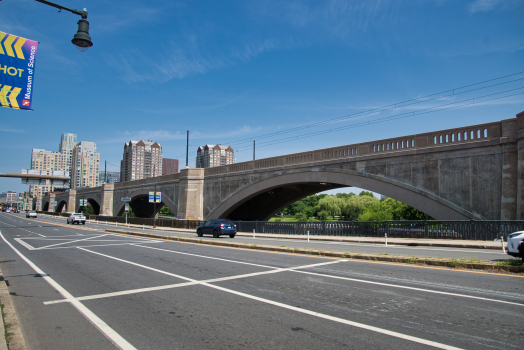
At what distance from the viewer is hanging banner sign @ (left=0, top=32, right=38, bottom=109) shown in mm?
8727

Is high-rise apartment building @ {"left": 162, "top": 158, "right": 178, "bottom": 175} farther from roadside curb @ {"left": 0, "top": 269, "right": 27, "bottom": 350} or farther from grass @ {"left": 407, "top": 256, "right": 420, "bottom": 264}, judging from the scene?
roadside curb @ {"left": 0, "top": 269, "right": 27, "bottom": 350}

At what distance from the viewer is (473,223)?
17.3 meters

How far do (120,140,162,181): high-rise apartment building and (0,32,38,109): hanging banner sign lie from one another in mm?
130685

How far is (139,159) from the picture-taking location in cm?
13938

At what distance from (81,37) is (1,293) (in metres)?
5.92

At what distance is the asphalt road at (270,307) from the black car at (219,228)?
627 inches

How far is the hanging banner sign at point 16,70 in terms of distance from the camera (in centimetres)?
873

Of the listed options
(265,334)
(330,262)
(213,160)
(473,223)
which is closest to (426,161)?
(473,223)

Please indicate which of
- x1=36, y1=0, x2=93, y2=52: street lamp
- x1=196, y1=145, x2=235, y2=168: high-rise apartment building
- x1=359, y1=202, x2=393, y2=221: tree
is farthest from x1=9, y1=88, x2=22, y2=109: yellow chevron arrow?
x1=196, y1=145, x2=235, y2=168: high-rise apartment building

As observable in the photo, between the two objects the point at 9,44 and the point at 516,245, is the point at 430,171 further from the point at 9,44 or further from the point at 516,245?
the point at 9,44

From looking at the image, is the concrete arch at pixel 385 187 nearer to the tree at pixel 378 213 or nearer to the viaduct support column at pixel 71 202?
the tree at pixel 378 213

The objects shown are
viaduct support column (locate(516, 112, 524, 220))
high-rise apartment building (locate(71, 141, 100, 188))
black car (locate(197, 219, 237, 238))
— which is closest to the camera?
viaduct support column (locate(516, 112, 524, 220))

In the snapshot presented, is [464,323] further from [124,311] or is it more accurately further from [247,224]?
[247,224]

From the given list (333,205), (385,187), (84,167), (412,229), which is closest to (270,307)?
(412,229)
